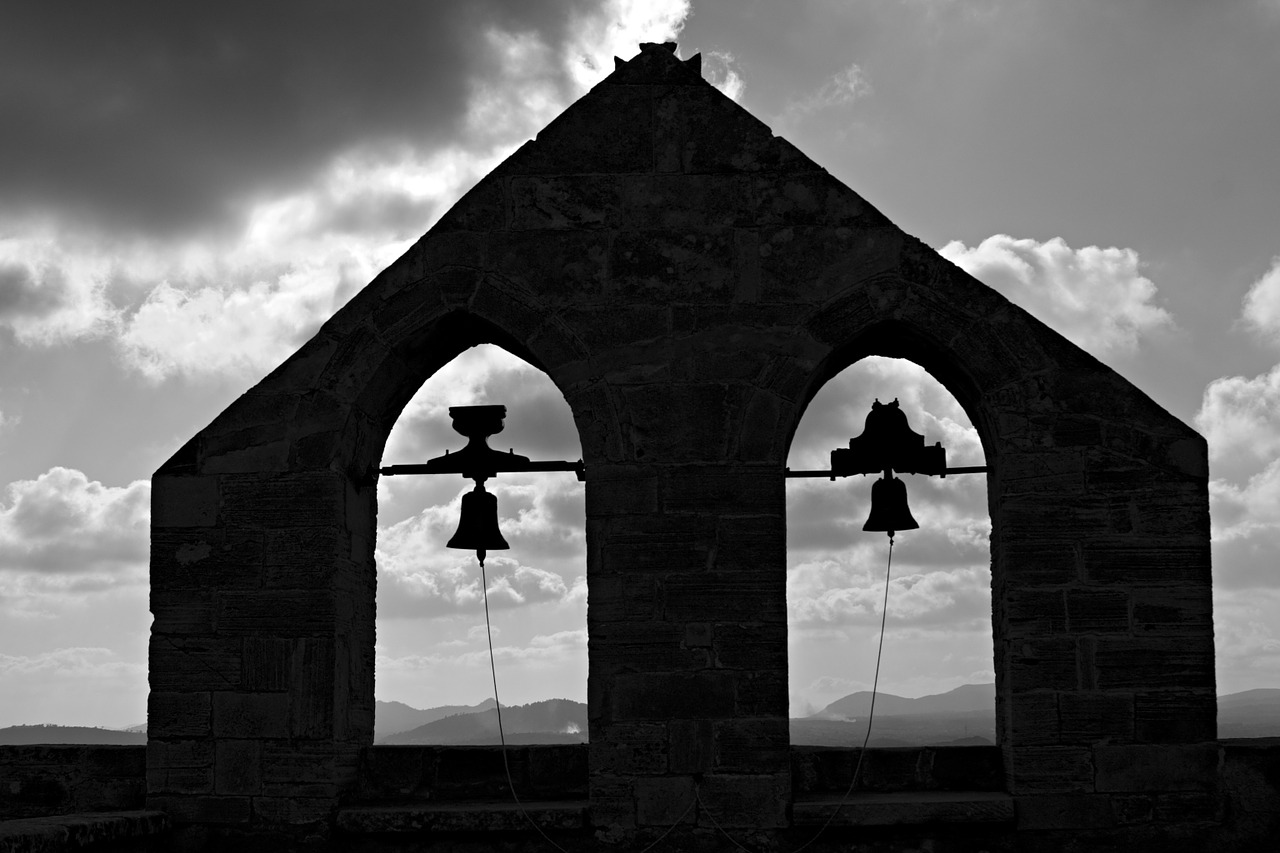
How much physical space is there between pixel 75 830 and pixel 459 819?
146 centimetres

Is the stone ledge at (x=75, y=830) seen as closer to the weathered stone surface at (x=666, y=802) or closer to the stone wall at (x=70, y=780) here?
the stone wall at (x=70, y=780)

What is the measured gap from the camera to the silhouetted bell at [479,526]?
654cm

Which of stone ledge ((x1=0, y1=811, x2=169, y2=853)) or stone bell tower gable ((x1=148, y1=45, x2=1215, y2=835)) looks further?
stone bell tower gable ((x1=148, y1=45, x2=1215, y2=835))

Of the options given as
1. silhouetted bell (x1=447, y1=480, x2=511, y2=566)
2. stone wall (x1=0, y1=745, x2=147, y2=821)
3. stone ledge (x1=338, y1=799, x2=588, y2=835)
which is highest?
silhouetted bell (x1=447, y1=480, x2=511, y2=566)

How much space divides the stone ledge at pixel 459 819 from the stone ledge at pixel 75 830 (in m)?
0.75

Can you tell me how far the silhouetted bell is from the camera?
654 cm

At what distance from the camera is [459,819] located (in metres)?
5.80

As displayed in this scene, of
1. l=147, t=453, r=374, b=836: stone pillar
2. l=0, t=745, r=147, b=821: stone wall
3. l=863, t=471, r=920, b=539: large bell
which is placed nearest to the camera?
l=147, t=453, r=374, b=836: stone pillar

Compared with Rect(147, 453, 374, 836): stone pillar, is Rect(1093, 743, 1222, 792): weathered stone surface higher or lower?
lower

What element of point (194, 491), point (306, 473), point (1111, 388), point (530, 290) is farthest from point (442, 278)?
point (1111, 388)

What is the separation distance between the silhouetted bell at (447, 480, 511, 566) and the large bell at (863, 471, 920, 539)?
5.57 ft

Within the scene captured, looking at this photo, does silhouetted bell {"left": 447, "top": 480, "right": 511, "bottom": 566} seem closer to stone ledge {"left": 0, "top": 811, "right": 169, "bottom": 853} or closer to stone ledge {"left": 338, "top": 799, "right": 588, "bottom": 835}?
stone ledge {"left": 338, "top": 799, "right": 588, "bottom": 835}

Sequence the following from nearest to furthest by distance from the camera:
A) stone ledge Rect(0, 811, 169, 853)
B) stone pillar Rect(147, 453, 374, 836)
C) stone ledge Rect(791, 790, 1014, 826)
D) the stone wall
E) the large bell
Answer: stone ledge Rect(0, 811, 169, 853) → stone ledge Rect(791, 790, 1014, 826) → stone pillar Rect(147, 453, 374, 836) → the stone wall → the large bell

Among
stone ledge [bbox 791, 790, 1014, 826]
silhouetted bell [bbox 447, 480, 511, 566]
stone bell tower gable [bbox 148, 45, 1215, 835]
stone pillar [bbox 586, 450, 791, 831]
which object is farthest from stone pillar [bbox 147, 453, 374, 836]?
stone ledge [bbox 791, 790, 1014, 826]
